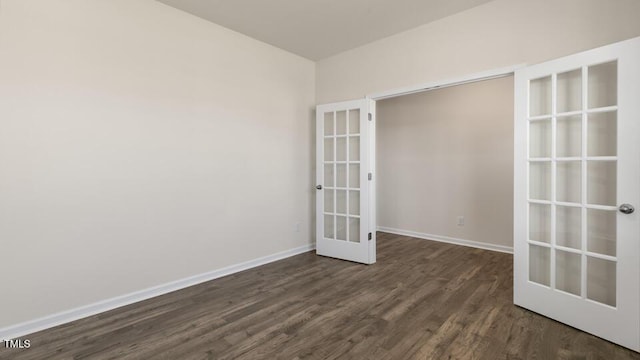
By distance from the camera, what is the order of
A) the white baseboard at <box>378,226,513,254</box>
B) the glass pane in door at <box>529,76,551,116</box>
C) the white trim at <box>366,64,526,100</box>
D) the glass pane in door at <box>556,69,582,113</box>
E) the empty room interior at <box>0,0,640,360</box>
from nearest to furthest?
the empty room interior at <box>0,0,640,360</box>
the glass pane in door at <box>556,69,582,113</box>
the glass pane in door at <box>529,76,551,116</box>
the white trim at <box>366,64,526,100</box>
the white baseboard at <box>378,226,513,254</box>

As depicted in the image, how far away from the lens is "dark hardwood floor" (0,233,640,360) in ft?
6.35

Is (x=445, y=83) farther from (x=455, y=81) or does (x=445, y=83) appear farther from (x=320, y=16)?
(x=320, y=16)

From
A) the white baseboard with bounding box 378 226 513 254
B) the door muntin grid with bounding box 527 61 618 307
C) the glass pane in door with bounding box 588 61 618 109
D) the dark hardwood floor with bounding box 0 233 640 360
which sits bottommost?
the dark hardwood floor with bounding box 0 233 640 360

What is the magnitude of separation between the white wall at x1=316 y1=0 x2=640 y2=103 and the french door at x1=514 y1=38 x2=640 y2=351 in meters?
0.28

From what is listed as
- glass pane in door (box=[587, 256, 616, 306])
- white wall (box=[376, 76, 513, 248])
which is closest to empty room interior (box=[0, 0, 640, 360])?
glass pane in door (box=[587, 256, 616, 306])

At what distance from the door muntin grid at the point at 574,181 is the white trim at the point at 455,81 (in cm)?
28

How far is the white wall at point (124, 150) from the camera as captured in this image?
2.17 metres

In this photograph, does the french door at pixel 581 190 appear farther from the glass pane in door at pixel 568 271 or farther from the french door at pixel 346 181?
the french door at pixel 346 181

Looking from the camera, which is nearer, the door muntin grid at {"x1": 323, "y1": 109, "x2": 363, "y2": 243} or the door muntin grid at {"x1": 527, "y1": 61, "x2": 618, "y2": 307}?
the door muntin grid at {"x1": 527, "y1": 61, "x2": 618, "y2": 307}

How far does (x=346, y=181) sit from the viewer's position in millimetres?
3939

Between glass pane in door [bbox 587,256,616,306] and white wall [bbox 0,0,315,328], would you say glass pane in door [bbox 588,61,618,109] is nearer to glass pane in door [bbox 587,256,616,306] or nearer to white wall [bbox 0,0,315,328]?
glass pane in door [bbox 587,256,616,306]

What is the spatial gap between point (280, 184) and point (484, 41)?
111 inches

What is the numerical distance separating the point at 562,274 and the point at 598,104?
1.33 meters

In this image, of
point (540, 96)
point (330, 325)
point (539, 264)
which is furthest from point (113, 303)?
point (540, 96)
